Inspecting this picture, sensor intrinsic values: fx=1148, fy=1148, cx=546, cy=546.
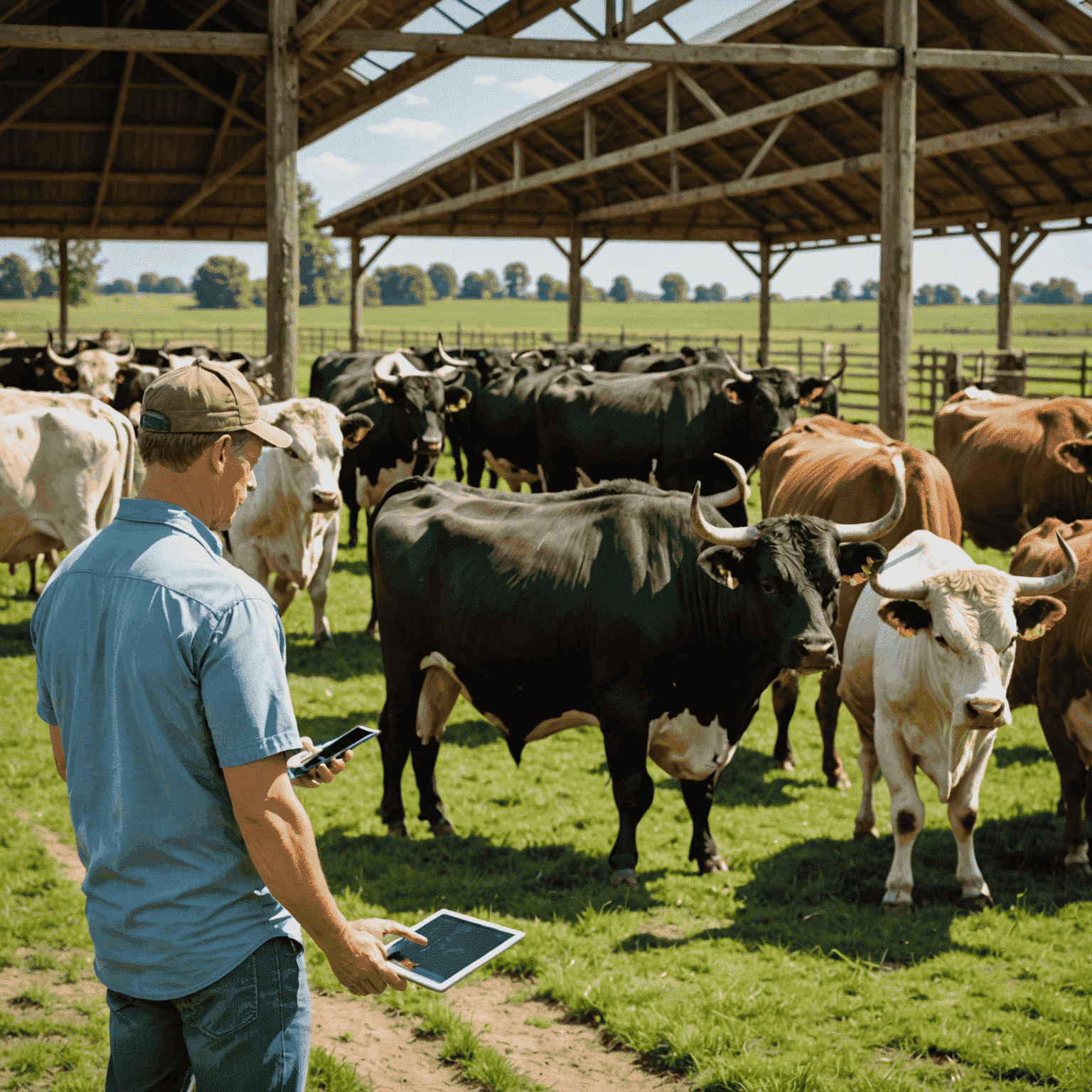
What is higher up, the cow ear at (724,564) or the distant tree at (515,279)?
the distant tree at (515,279)

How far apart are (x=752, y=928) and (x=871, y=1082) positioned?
119cm

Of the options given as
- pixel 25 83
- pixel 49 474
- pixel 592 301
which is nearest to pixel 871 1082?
pixel 49 474

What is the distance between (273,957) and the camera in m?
1.98

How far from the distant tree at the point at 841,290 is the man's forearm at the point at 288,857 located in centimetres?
15377

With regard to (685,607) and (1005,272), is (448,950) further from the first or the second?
(1005,272)

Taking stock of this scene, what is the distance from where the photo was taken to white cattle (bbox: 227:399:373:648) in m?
7.26

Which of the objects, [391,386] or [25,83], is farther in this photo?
[25,83]

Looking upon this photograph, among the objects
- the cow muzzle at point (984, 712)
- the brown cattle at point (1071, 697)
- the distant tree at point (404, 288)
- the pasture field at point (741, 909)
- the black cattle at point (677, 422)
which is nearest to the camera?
the pasture field at point (741, 909)

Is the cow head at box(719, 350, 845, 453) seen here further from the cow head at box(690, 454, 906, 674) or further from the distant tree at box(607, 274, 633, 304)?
the distant tree at box(607, 274, 633, 304)

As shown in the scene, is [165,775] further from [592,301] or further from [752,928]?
[592,301]

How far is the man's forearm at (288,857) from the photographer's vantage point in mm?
1892

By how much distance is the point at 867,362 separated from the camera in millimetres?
57062

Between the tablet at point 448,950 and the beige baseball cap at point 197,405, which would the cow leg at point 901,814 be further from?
the beige baseball cap at point 197,405

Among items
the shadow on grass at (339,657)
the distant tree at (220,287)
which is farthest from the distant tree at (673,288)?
the shadow on grass at (339,657)
